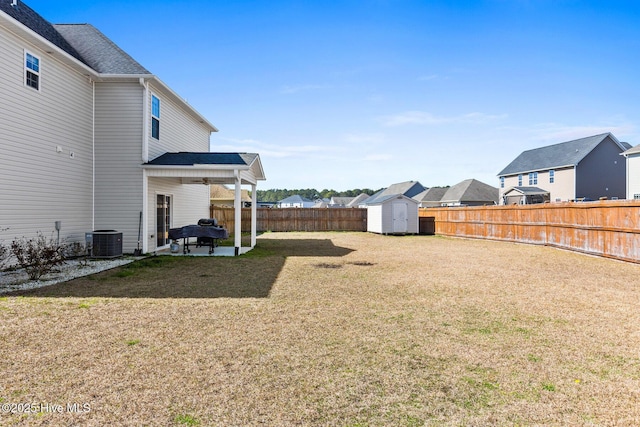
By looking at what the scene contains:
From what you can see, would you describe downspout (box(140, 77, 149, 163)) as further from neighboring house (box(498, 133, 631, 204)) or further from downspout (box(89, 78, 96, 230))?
neighboring house (box(498, 133, 631, 204))

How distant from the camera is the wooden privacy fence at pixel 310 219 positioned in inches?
1081

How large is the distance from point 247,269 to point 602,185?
32997mm

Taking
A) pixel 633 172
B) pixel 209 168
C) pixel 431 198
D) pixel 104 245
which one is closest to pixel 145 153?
pixel 209 168

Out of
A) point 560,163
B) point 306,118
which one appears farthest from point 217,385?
point 560,163

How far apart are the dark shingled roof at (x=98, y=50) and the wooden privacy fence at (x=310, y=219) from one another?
608 inches

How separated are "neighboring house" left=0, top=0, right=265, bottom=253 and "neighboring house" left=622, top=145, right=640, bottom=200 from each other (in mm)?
22972

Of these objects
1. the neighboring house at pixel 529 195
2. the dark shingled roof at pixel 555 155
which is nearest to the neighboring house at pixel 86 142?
the neighboring house at pixel 529 195

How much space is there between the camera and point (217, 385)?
3.22 m

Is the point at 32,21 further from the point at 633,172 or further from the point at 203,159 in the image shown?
the point at 633,172

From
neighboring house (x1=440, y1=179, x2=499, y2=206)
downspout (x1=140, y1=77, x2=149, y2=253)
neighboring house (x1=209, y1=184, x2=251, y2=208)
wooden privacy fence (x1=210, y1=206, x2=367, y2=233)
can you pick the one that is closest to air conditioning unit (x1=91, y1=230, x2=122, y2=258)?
downspout (x1=140, y1=77, x2=149, y2=253)

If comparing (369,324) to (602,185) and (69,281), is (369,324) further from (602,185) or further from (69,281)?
(602,185)

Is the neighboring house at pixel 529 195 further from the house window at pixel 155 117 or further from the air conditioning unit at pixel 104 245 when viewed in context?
the air conditioning unit at pixel 104 245

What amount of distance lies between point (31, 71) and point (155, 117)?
3.88 m

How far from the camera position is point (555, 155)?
33.1 metres
